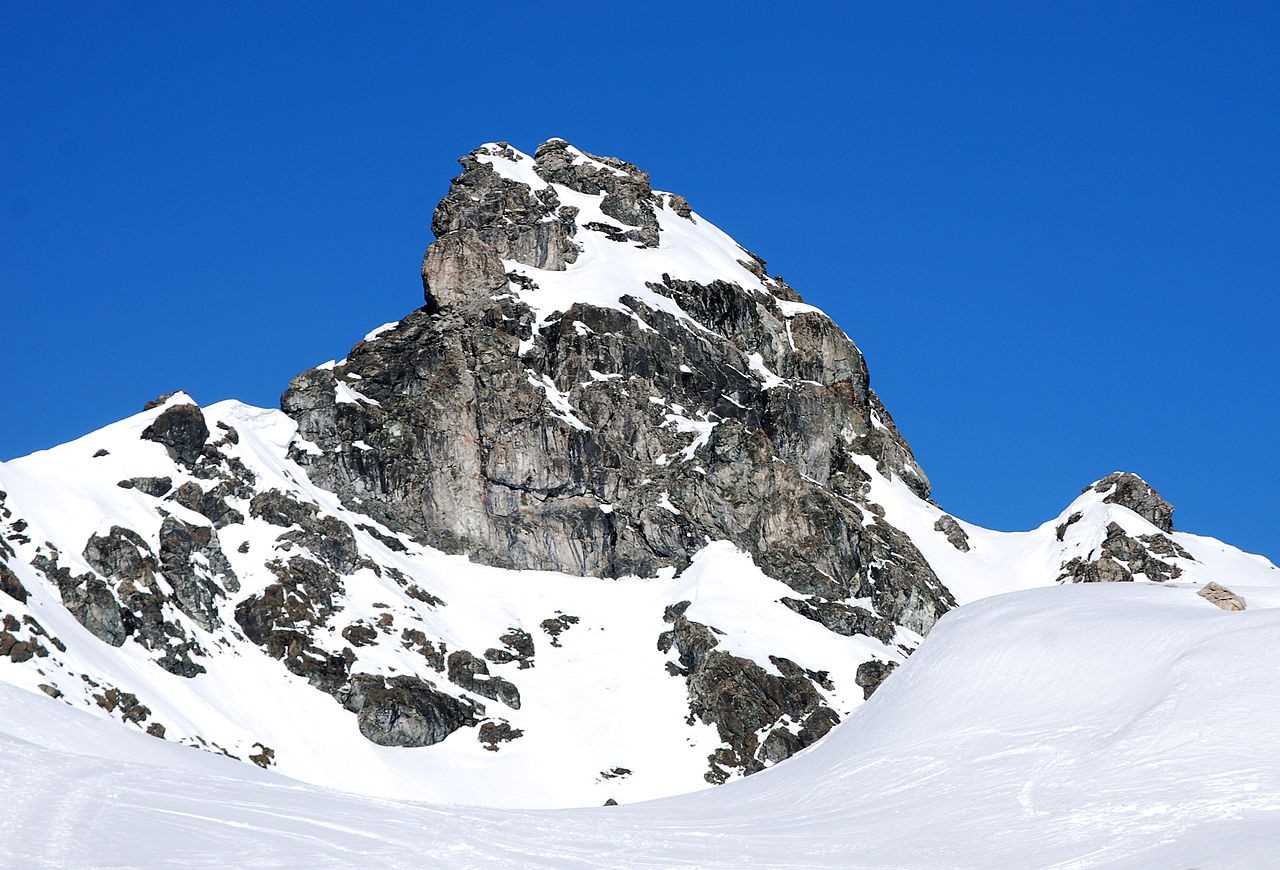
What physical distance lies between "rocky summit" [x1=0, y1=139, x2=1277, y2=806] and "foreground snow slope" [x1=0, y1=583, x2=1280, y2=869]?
86.4m

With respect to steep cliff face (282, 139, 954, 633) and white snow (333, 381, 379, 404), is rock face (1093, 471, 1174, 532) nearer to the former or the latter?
steep cliff face (282, 139, 954, 633)

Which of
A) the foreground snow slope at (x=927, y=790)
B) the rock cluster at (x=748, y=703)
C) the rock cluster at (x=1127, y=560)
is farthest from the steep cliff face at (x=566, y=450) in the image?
the foreground snow slope at (x=927, y=790)

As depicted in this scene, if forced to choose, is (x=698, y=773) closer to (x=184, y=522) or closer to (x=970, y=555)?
(x=184, y=522)

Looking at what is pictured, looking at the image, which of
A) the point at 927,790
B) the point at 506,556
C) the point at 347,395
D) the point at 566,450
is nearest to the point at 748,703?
the point at 506,556

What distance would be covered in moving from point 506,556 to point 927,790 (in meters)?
141

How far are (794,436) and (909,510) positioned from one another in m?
17.4

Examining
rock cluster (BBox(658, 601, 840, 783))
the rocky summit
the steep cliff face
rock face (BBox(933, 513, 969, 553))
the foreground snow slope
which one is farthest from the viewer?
rock face (BBox(933, 513, 969, 553))

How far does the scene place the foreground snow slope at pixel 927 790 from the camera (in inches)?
1060

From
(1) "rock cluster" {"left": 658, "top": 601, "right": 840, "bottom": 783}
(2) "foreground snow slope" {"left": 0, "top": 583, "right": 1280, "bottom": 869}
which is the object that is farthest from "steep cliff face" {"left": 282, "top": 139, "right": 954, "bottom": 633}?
(2) "foreground snow slope" {"left": 0, "top": 583, "right": 1280, "bottom": 869}

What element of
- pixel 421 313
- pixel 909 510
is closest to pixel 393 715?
pixel 421 313

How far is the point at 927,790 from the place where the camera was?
107 feet

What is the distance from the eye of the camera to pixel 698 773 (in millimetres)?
137375

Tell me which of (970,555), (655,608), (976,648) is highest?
(970,555)

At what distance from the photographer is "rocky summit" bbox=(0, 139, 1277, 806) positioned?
132250 mm
